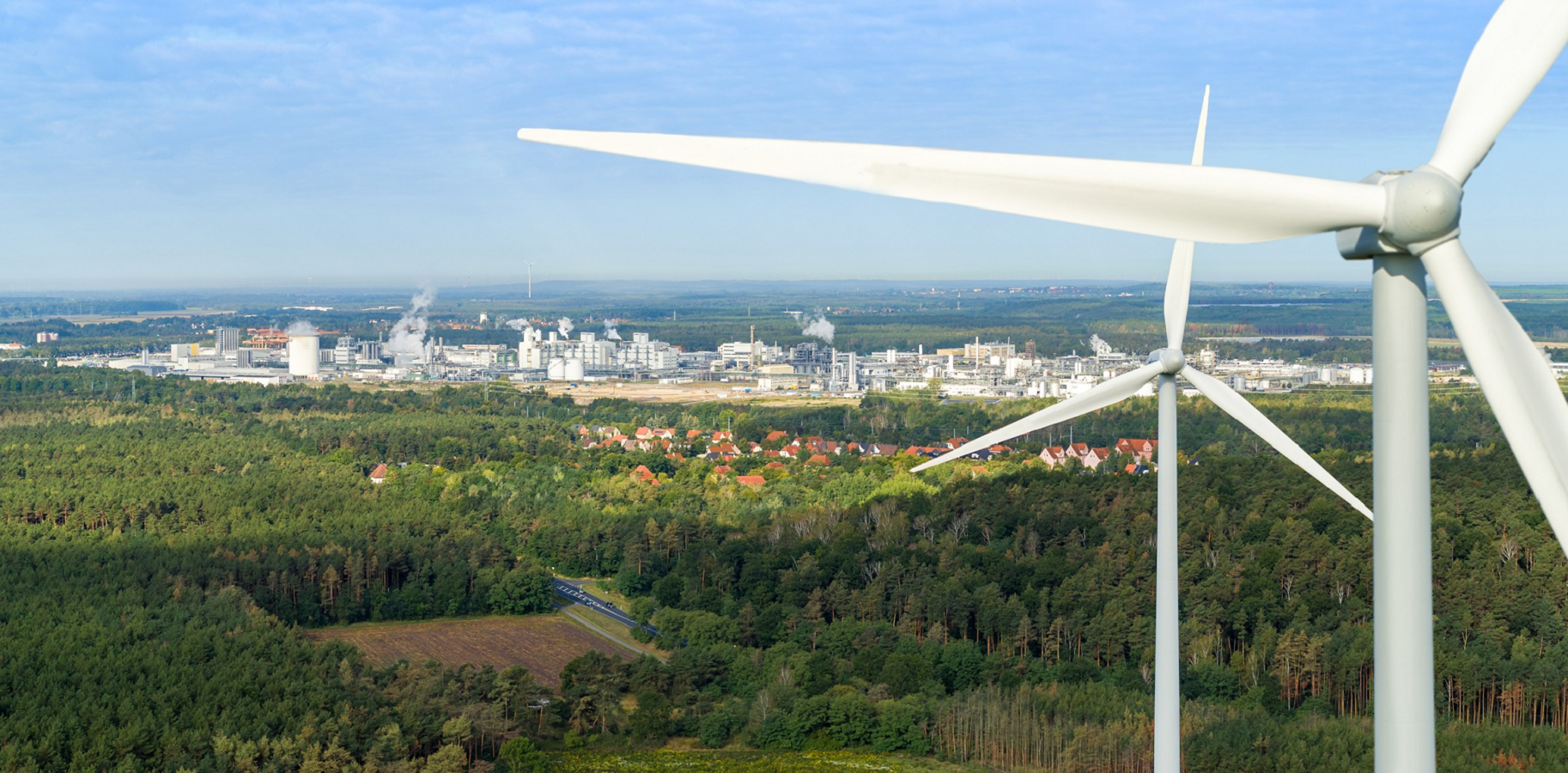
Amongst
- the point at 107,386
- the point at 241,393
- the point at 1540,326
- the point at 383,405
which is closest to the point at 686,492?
the point at 383,405

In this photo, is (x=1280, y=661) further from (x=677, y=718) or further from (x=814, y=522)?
(x=814, y=522)

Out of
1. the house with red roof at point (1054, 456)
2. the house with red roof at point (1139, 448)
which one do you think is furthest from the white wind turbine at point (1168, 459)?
the house with red roof at point (1139, 448)

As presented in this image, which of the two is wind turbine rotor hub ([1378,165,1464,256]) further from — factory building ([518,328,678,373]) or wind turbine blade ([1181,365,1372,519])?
factory building ([518,328,678,373])

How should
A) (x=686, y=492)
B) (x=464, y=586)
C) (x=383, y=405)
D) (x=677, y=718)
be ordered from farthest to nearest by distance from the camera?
(x=383, y=405)
(x=686, y=492)
(x=464, y=586)
(x=677, y=718)

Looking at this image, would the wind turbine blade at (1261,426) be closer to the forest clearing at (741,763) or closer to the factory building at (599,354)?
the forest clearing at (741,763)

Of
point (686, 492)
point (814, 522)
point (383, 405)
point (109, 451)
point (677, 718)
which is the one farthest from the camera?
point (383, 405)

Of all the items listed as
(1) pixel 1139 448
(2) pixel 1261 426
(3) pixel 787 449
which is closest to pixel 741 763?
(2) pixel 1261 426
